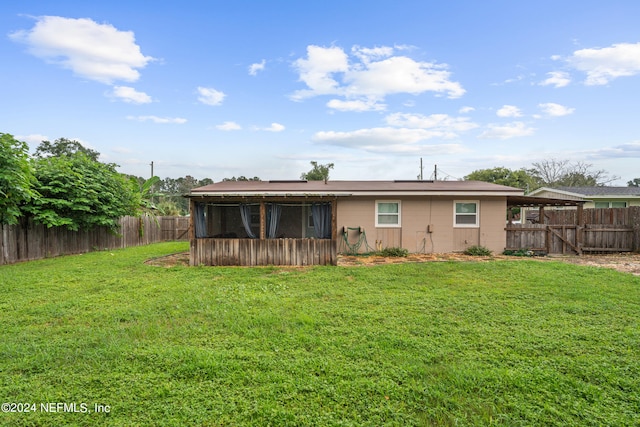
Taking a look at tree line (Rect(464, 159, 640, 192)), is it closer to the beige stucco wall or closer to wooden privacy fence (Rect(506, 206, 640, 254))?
wooden privacy fence (Rect(506, 206, 640, 254))

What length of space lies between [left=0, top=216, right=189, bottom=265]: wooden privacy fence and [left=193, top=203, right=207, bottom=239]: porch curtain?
586cm

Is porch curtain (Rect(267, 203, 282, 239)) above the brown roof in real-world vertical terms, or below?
below

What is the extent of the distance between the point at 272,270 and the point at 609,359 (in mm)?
6534

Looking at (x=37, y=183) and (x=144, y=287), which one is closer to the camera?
(x=144, y=287)

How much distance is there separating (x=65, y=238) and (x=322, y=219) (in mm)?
9919

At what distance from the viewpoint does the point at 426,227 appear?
11102mm

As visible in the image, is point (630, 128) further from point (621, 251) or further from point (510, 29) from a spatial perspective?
point (510, 29)

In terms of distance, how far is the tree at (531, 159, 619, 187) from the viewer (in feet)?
118

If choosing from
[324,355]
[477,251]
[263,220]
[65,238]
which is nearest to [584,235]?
[477,251]

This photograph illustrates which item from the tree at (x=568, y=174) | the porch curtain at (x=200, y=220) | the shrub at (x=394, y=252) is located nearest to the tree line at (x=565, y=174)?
the tree at (x=568, y=174)

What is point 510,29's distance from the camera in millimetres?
11555

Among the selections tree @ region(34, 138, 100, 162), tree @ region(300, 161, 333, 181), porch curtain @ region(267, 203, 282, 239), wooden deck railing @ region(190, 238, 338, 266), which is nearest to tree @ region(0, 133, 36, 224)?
wooden deck railing @ region(190, 238, 338, 266)

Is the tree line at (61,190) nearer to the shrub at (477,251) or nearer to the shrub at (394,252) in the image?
the shrub at (394,252)

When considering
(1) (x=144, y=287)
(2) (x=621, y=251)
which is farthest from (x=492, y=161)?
(1) (x=144, y=287)
